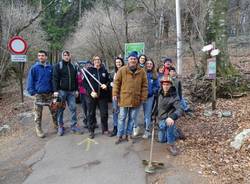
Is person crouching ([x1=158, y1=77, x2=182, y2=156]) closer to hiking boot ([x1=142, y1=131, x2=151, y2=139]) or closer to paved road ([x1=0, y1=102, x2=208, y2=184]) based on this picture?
paved road ([x1=0, y1=102, x2=208, y2=184])

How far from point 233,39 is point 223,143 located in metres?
20.8

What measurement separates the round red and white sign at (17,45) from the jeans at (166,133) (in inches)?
231

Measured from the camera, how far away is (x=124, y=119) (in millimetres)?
6902

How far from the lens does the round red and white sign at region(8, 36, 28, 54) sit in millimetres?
10047

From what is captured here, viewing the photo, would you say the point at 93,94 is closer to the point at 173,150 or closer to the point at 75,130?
the point at 75,130

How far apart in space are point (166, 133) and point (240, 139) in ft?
4.88

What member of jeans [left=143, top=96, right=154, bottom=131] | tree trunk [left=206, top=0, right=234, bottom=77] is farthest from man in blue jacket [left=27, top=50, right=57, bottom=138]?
tree trunk [left=206, top=0, right=234, bottom=77]

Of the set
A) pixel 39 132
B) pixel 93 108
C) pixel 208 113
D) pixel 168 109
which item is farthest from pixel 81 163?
pixel 208 113

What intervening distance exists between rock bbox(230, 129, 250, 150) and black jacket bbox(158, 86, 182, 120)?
1.32 m

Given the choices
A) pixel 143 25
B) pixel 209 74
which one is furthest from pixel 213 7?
pixel 143 25

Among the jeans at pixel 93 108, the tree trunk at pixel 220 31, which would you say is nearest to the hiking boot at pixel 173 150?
the jeans at pixel 93 108

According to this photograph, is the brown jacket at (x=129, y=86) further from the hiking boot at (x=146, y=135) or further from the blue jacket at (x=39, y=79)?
the blue jacket at (x=39, y=79)

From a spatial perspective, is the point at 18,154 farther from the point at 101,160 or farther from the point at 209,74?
the point at 209,74

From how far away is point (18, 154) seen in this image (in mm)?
7047
